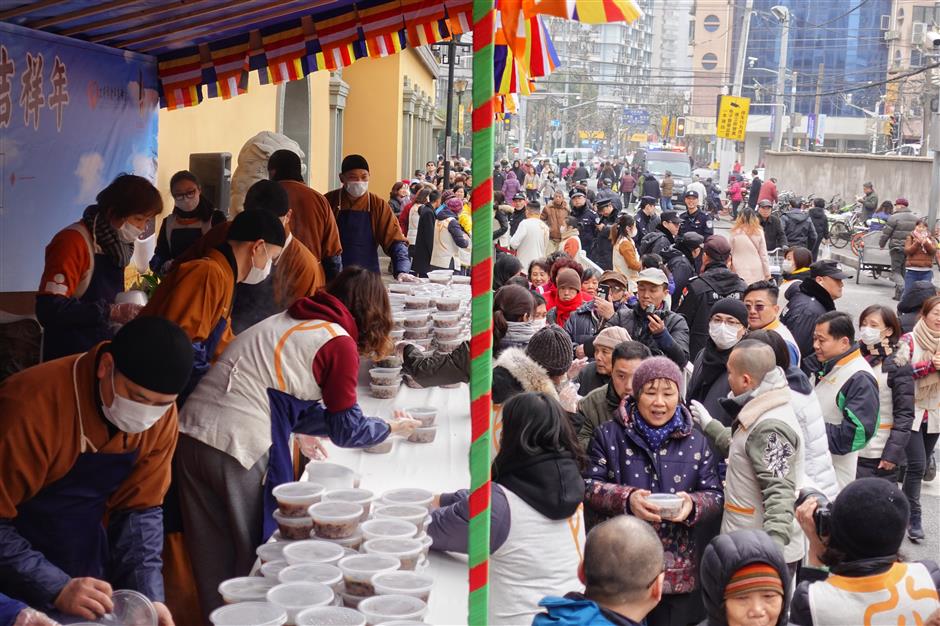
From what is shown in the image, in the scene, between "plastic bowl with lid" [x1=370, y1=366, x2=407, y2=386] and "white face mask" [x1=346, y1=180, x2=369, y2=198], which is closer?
"plastic bowl with lid" [x1=370, y1=366, x2=407, y2=386]

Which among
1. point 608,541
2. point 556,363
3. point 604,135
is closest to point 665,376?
point 556,363

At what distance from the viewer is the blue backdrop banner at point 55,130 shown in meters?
6.55

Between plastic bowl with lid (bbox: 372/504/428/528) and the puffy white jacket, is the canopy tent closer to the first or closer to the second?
plastic bowl with lid (bbox: 372/504/428/528)

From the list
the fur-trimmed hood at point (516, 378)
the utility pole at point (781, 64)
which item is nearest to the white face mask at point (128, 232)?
the fur-trimmed hood at point (516, 378)

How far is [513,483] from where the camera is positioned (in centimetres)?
396

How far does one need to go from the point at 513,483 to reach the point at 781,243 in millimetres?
13080

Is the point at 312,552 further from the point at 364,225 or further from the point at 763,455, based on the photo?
the point at 364,225

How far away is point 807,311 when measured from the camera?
8.75 m

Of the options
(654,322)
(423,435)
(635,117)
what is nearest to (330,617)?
(423,435)

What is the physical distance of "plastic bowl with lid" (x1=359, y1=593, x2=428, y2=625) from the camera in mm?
3385

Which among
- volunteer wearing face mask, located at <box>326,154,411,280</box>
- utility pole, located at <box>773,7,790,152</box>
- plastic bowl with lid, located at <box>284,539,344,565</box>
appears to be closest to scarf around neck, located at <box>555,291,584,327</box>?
volunteer wearing face mask, located at <box>326,154,411,280</box>

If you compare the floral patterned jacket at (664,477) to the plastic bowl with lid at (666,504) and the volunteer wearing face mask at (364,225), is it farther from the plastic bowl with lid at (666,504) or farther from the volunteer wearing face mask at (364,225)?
the volunteer wearing face mask at (364,225)

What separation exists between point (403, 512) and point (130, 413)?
48.8 inches

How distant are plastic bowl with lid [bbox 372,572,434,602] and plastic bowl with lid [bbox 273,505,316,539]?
1.57 ft
